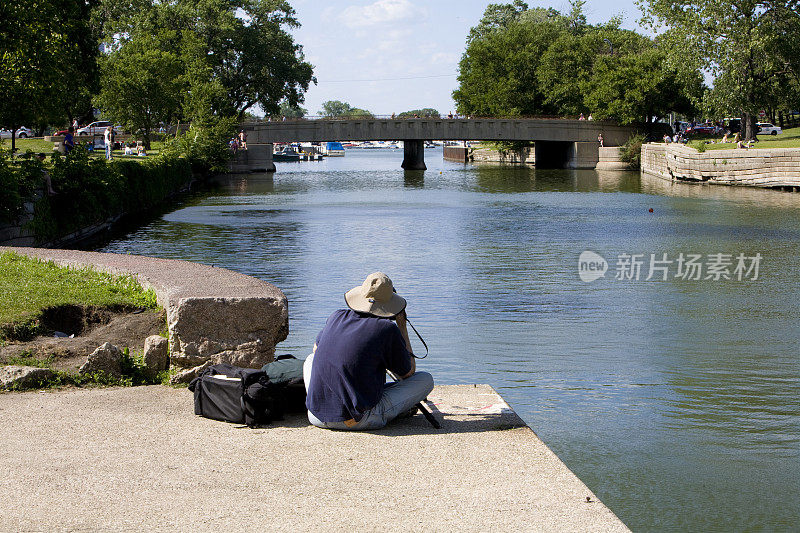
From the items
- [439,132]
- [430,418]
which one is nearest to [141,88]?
[439,132]

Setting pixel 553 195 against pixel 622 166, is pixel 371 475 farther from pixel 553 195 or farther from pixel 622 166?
pixel 622 166

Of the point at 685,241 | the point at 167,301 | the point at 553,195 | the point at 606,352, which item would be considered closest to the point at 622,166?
A: the point at 553,195

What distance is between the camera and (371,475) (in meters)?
5.95

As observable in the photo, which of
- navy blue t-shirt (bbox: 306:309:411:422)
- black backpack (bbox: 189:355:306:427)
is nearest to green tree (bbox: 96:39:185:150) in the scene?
black backpack (bbox: 189:355:306:427)

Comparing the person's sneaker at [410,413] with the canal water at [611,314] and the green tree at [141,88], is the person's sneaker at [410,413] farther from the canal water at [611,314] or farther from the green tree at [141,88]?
the green tree at [141,88]

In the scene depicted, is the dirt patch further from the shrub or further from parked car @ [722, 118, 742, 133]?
parked car @ [722, 118, 742, 133]

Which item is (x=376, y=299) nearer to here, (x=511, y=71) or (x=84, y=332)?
(x=84, y=332)

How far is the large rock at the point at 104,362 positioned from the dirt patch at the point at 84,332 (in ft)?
0.49

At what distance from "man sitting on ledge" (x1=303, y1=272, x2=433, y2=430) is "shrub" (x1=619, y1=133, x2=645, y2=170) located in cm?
6981

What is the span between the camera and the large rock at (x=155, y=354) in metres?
8.43

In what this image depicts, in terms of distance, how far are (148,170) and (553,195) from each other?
2019 centimetres

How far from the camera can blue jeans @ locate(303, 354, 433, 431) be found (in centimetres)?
688

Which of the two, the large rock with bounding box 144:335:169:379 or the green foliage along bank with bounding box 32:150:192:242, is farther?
the green foliage along bank with bounding box 32:150:192:242

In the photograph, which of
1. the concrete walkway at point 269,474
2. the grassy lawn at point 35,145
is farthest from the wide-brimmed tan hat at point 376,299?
the grassy lawn at point 35,145
